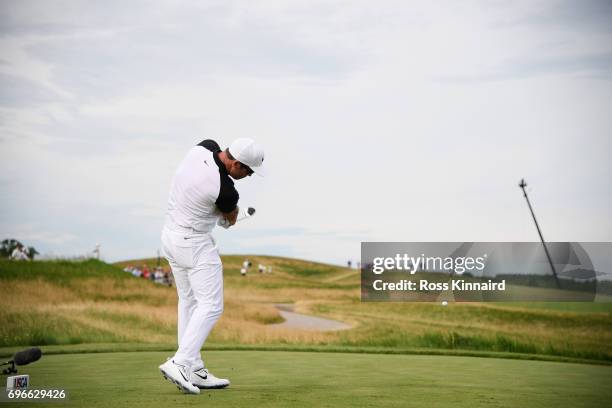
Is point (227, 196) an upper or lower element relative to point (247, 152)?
lower

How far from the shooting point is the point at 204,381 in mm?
7371

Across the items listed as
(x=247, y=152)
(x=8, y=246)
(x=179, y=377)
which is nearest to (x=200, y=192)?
(x=247, y=152)

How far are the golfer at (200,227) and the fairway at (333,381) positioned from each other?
0.31m

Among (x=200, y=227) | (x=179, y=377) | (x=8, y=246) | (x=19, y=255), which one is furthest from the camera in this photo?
(x=8, y=246)

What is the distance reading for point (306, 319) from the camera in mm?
37188

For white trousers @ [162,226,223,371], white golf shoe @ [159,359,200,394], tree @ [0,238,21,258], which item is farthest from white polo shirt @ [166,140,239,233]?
tree @ [0,238,21,258]

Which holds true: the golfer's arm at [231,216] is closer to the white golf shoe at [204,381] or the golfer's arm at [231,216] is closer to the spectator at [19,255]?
the white golf shoe at [204,381]

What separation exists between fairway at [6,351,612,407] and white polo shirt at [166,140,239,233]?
1.65 meters

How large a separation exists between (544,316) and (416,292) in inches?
823

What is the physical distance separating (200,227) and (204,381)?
152cm

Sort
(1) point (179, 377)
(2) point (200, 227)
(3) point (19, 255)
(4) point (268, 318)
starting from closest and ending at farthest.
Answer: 1. (1) point (179, 377)
2. (2) point (200, 227)
3. (4) point (268, 318)
4. (3) point (19, 255)

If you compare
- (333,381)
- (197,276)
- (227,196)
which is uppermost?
(227,196)

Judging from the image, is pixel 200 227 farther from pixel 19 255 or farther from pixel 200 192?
pixel 19 255

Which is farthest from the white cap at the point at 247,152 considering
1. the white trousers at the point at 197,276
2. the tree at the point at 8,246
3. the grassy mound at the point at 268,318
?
the tree at the point at 8,246
